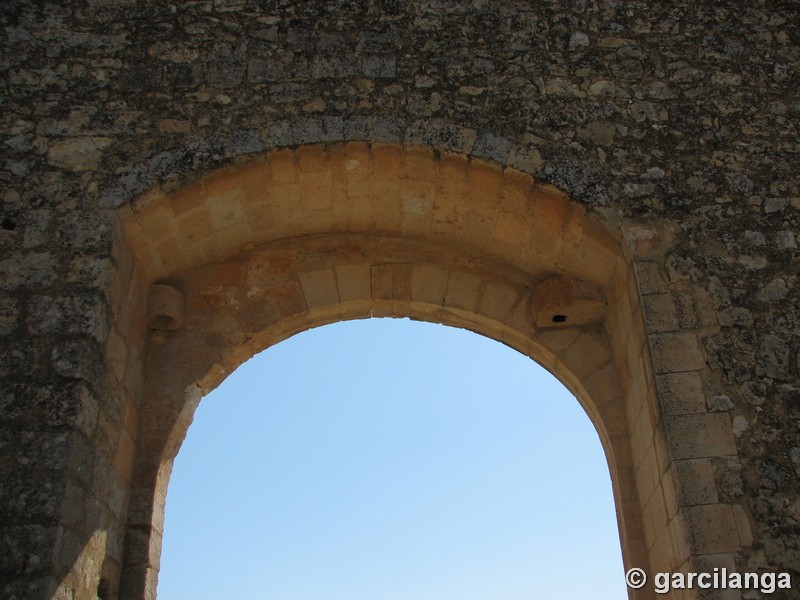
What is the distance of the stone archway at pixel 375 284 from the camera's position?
4.13 meters

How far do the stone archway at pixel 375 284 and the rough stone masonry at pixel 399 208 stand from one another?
0.02 metres

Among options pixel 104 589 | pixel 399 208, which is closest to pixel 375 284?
pixel 399 208

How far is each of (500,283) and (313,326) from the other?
3.78 feet

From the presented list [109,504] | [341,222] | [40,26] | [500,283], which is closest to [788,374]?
[500,283]

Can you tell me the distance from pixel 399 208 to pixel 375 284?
0.50 meters

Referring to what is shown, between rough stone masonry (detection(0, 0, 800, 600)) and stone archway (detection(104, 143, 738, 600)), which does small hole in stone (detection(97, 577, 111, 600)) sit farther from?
stone archway (detection(104, 143, 738, 600))

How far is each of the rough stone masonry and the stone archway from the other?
0.07ft

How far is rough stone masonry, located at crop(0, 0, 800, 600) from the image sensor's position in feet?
11.5

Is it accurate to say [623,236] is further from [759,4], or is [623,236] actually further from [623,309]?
[759,4]

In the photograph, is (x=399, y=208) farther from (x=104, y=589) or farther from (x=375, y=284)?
(x=104, y=589)

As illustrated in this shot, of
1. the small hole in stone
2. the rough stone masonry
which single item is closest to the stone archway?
the rough stone masonry

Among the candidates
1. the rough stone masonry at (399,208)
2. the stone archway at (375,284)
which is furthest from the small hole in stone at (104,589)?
the stone archway at (375,284)

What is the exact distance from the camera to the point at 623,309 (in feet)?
14.1

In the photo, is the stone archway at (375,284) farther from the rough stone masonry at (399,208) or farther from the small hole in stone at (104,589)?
the small hole in stone at (104,589)
